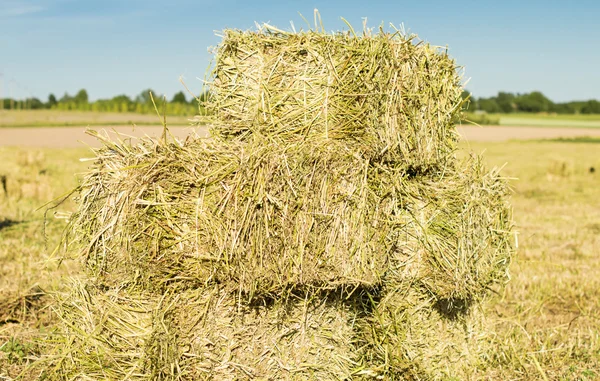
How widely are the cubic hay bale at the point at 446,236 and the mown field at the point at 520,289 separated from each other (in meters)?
0.58

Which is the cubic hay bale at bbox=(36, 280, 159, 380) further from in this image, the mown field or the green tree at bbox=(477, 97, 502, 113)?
the green tree at bbox=(477, 97, 502, 113)

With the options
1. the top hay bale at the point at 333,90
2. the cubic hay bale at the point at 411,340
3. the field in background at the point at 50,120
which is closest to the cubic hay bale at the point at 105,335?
the top hay bale at the point at 333,90

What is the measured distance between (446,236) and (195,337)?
2035 millimetres

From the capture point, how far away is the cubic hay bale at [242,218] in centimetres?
388

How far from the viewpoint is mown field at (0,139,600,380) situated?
16.7 feet

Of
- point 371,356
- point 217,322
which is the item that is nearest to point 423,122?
point 371,356

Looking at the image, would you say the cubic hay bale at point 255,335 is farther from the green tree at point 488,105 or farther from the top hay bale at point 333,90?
the green tree at point 488,105

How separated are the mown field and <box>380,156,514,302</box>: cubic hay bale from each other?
58 cm

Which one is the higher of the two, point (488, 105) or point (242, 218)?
point (488, 105)

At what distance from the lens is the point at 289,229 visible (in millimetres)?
3910

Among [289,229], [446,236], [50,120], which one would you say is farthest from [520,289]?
[50,120]

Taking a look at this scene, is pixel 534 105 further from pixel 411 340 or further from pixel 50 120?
pixel 411 340

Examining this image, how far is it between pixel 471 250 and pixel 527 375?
1.25 m

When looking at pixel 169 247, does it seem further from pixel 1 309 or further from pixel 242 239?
pixel 1 309
